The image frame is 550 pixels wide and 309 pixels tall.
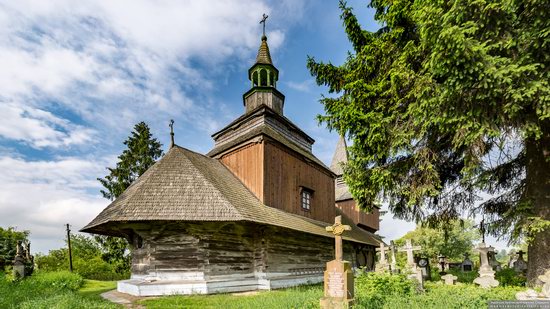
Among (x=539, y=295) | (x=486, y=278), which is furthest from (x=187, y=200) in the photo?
(x=486, y=278)

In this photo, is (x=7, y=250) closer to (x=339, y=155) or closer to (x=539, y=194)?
(x=339, y=155)

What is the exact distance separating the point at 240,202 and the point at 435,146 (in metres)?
7.19

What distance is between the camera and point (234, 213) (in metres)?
11.2

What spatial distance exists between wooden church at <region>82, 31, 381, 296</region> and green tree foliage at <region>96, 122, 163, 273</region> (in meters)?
11.3

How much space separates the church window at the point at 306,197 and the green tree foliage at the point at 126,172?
15.7 m

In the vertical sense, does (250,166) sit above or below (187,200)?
above

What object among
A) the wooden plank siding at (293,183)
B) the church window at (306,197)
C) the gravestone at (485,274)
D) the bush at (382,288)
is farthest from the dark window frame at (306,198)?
the bush at (382,288)

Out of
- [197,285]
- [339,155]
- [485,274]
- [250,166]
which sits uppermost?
[339,155]

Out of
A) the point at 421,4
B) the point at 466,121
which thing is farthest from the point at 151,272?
the point at 421,4

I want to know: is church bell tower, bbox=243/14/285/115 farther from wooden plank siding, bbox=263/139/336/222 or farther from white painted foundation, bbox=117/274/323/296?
white painted foundation, bbox=117/274/323/296

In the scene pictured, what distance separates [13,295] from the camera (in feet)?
34.7

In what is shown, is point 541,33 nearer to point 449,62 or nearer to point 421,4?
point 449,62

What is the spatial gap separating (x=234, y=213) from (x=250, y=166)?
14.0 feet

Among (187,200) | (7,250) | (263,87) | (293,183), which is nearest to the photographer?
(187,200)
